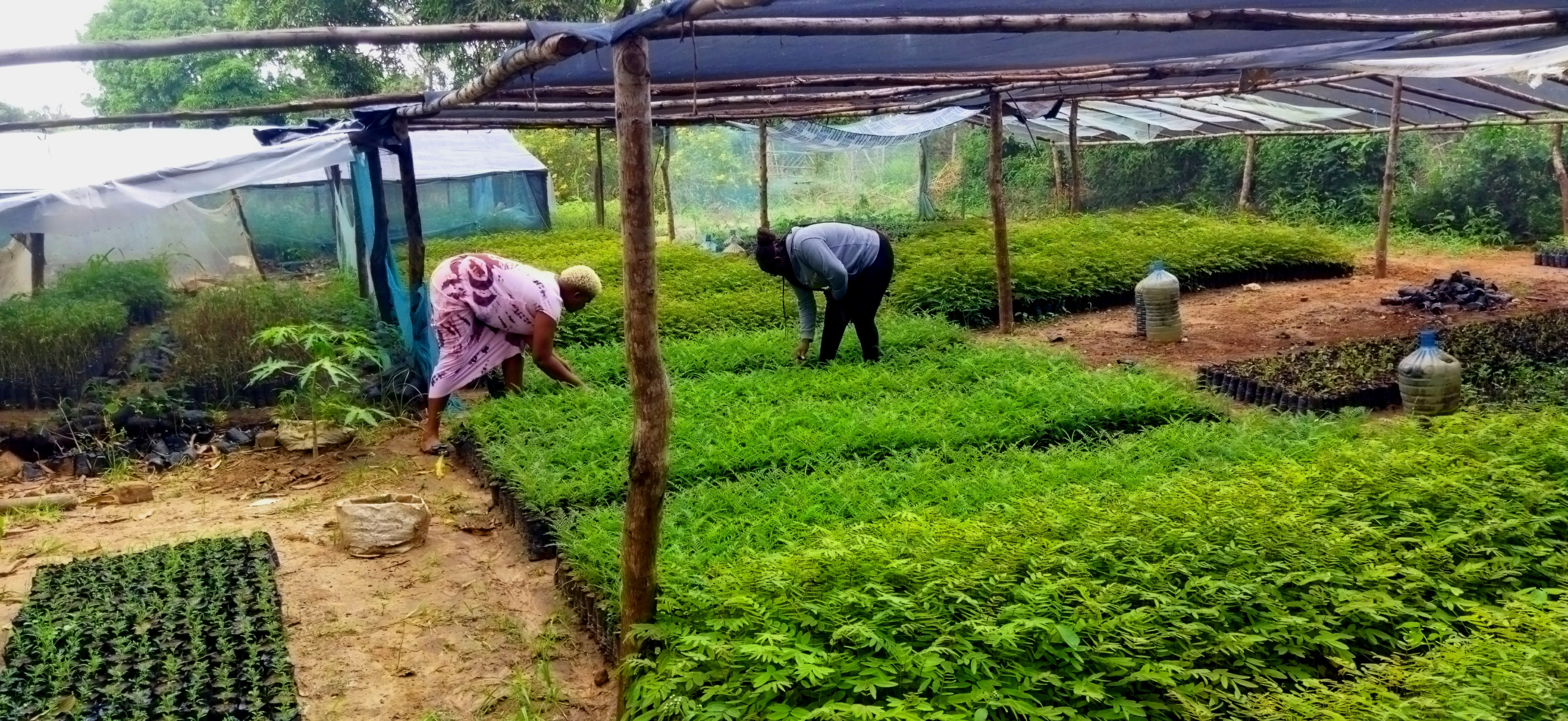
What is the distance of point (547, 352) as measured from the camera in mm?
7324

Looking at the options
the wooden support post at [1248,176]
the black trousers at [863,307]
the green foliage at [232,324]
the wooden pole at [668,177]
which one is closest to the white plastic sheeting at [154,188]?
the green foliage at [232,324]

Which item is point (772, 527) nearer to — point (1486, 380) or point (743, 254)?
point (1486, 380)

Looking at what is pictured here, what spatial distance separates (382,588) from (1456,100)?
1170 cm

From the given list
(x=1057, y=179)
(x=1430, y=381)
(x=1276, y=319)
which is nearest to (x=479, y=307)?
(x=1430, y=381)

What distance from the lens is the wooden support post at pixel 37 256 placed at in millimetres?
10492

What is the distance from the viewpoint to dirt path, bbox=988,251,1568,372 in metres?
9.19

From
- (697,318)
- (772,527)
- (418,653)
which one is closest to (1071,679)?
(772,527)

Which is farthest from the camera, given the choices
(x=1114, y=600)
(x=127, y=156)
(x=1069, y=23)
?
(x=127, y=156)

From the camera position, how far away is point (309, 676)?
4.37 m

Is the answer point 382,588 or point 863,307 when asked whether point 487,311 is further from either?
point 863,307

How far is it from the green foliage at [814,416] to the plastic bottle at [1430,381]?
132 cm

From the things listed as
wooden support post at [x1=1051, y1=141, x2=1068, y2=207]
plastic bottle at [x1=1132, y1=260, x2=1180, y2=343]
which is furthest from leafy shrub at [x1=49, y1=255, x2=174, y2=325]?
wooden support post at [x1=1051, y1=141, x2=1068, y2=207]

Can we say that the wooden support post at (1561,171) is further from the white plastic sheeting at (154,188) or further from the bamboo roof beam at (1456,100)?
the white plastic sheeting at (154,188)

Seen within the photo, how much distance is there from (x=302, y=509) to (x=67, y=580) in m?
1.40
